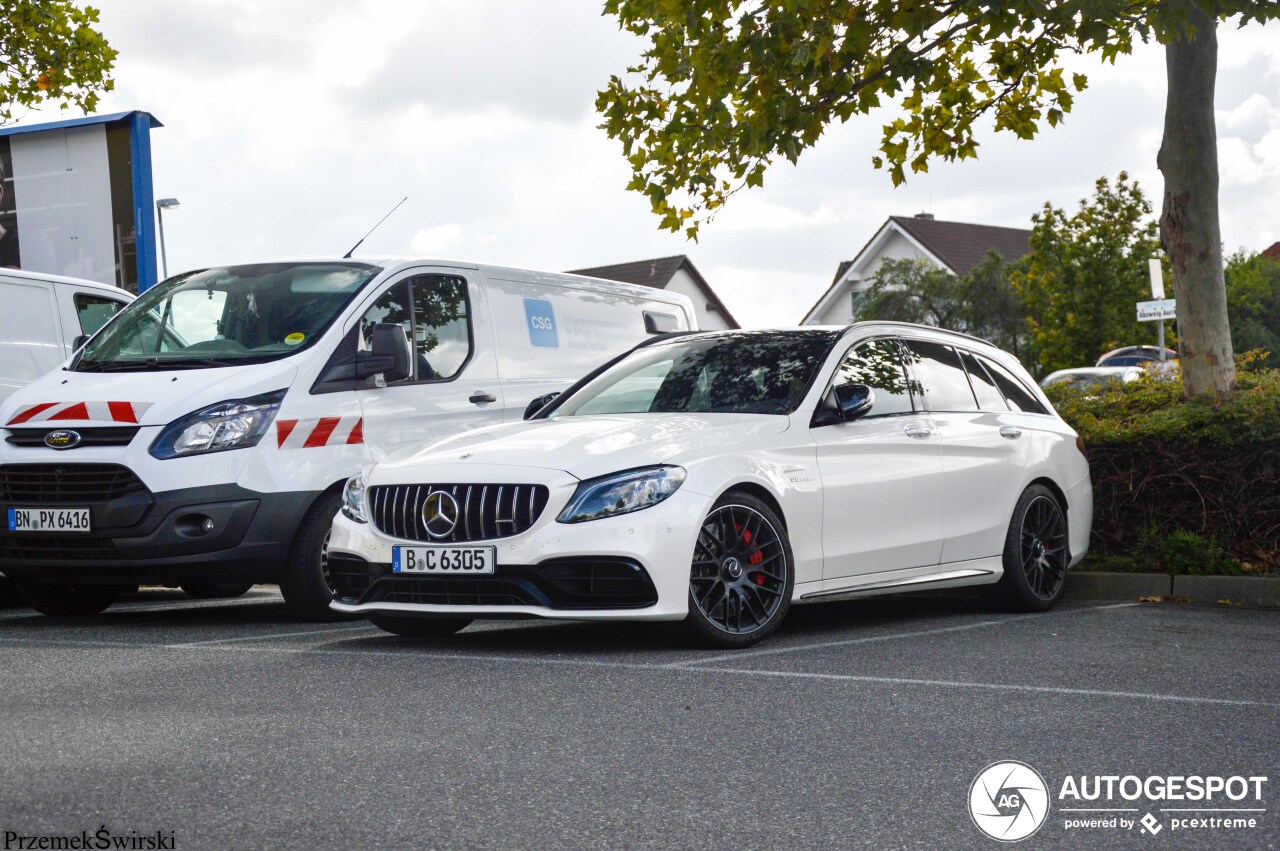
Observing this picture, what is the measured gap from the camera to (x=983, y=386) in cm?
945

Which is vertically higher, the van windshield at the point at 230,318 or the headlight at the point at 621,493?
the van windshield at the point at 230,318

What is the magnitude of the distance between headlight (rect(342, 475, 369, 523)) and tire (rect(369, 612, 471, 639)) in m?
0.45

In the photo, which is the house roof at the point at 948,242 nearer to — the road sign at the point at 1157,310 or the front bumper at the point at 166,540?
the road sign at the point at 1157,310

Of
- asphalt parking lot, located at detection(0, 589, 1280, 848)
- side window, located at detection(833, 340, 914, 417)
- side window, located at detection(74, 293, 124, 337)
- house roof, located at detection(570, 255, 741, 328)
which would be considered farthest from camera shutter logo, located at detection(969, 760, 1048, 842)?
house roof, located at detection(570, 255, 741, 328)

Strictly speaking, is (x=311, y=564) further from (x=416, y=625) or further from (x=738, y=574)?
(x=738, y=574)

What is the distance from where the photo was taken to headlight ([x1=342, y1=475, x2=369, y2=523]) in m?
7.52

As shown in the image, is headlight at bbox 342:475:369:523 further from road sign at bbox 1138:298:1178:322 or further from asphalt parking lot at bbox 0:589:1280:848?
road sign at bbox 1138:298:1178:322

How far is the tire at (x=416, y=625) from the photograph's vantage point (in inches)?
291

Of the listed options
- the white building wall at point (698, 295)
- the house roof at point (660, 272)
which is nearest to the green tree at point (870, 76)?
the house roof at point (660, 272)

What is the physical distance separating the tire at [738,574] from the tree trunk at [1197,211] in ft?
16.8

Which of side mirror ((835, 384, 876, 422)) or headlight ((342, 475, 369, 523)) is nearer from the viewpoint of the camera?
headlight ((342, 475, 369, 523))

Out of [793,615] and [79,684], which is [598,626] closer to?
[793,615]

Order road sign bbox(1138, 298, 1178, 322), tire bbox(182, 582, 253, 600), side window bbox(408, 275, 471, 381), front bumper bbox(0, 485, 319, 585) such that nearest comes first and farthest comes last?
front bumper bbox(0, 485, 319, 585), side window bbox(408, 275, 471, 381), tire bbox(182, 582, 253, 600), road sign bbox(1138, 298, 1178, 322)

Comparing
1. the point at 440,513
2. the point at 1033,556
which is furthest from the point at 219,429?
the point at 1033,556
